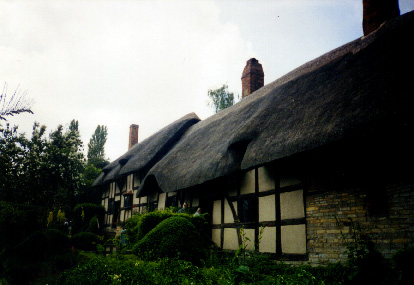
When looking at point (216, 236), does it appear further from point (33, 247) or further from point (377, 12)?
point (377, 12)

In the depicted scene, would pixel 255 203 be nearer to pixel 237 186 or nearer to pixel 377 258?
pixel 237 186

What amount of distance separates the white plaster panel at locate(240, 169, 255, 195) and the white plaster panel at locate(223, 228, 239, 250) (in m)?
1.18

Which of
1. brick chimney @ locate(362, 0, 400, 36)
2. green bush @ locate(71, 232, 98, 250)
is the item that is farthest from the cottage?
green bush @ locate(71, 232, 98, 250)

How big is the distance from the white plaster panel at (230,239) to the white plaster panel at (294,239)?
6.01ft

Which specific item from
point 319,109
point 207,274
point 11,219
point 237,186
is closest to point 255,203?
point 237,186

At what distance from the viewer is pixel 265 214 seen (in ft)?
24.4

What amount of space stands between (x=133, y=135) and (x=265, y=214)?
19.0m

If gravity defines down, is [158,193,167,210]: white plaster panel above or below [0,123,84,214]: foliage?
below

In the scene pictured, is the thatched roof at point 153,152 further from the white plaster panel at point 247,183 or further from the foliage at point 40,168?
the white plaster panel at point 247,183

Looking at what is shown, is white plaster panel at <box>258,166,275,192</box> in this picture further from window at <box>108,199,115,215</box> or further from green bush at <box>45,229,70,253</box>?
window at <box>108,199,115,215</box>

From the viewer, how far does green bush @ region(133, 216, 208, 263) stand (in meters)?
6.43

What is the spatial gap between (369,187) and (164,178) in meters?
7.02

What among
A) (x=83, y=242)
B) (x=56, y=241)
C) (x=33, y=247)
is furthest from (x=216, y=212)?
(x=83, y=242)

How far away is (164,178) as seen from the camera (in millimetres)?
10828
